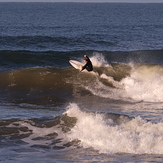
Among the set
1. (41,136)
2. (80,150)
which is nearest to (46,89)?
(41,136)

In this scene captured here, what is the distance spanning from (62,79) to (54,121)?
24.7 feet

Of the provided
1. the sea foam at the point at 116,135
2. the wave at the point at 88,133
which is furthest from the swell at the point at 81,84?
the sea foam at the point at 116,135

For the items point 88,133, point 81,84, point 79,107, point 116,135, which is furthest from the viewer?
point 81,84

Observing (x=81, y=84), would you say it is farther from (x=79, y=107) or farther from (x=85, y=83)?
(x=79, y=107)

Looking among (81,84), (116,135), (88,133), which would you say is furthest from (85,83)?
(116,135)

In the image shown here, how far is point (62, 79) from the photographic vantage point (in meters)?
21.8

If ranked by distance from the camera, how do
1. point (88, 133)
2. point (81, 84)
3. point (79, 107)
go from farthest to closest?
point (81, 84), point (79, 107), point (88, 133)

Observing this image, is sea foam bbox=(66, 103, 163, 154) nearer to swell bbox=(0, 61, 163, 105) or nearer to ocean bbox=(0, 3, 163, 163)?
ocean bbox=(0, 3, 163, 163)

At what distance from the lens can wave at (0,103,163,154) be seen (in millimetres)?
11477

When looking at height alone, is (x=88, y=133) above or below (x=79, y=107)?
below

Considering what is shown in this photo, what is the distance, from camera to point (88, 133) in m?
12.7

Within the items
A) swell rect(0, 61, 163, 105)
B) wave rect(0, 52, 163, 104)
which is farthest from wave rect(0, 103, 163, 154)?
wave rect(0, 52, 163, 104)

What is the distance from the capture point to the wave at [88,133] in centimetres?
1148

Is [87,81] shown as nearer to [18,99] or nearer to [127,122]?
[18,99]
